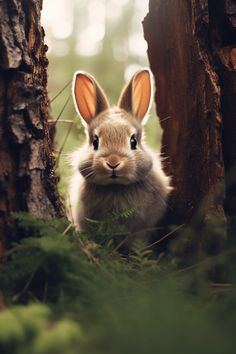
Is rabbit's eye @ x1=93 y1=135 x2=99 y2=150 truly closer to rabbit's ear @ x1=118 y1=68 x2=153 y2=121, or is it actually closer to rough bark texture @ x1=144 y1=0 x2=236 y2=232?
rabbit's ear @ x1=118 y1=68 x2=153 y2=121

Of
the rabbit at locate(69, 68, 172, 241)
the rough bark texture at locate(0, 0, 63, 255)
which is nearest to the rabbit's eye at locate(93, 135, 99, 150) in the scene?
the rabbit at locate(69, 68, 172, 241)

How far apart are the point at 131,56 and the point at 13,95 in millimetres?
10453

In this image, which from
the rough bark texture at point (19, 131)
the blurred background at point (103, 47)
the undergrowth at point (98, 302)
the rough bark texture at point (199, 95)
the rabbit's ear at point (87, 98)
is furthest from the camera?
the blurred background at point (103, 47)

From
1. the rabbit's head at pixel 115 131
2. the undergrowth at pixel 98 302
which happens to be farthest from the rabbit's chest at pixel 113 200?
the undergrowth at pixel 98 302

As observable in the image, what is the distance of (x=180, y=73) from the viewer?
4340 millimetres

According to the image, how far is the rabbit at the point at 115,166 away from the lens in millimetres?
4234

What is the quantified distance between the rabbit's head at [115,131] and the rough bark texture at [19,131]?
110cm

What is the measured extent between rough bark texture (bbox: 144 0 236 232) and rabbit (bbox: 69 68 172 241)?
0.82 feet

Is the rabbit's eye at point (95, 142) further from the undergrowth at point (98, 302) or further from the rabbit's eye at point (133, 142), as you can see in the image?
the undergrowth at point (98, 302)

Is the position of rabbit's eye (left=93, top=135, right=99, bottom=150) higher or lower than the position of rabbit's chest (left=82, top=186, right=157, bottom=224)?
higher

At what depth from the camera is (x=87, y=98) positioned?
4.82 m

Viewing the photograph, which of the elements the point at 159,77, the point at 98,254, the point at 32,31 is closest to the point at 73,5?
the point at 159,77

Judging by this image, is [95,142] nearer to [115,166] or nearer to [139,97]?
[115,166]

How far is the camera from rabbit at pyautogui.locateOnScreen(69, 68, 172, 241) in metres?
4.23
